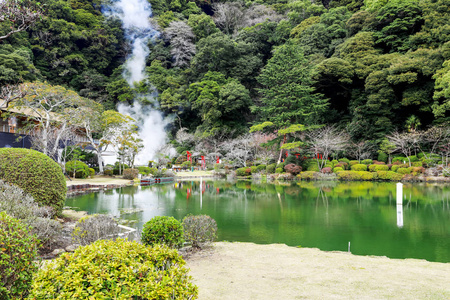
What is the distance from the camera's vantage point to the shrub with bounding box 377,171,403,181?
1959cm

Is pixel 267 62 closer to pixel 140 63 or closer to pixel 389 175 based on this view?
pixel 389 175

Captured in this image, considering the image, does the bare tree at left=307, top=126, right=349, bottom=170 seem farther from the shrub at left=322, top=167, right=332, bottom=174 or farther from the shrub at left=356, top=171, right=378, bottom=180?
the shrub at left=356, top=171, right=378, bottom=180

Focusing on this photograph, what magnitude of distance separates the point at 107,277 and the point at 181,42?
4543 centimetres

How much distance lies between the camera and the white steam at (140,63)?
37.3 metres

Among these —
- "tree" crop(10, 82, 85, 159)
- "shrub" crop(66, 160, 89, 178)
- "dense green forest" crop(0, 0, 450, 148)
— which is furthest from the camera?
"dense green forest" crop(0, 0, 450, 148)

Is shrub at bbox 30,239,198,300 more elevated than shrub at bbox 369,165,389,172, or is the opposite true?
shrub at bbox 369,165,389,172

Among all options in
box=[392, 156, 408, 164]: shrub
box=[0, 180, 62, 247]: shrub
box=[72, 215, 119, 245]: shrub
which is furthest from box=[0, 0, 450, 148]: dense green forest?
box=[72, 215, 119, 245]: shrub

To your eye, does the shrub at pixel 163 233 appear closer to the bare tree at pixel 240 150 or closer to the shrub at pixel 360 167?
the shrub at pixel 360 167

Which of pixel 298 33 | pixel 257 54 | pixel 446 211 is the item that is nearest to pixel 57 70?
pixel 257 54

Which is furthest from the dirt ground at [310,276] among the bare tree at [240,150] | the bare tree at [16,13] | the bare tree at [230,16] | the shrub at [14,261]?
the bare tree at [230,16]

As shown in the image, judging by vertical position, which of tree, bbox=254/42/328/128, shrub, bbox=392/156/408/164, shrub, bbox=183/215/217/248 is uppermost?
tree, bbox=254/42/328/128

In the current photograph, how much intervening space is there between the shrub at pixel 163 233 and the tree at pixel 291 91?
74.9ft

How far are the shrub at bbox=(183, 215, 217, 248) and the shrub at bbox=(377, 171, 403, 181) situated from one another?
18745 mm

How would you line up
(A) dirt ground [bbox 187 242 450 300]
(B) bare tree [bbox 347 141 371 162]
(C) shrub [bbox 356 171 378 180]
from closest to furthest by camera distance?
(A) dirt ground [bbox 187 242 450 300], (C) shrub [bbox 356 171 378 180], (B) bare tree [bbox 347 141 371 162]
